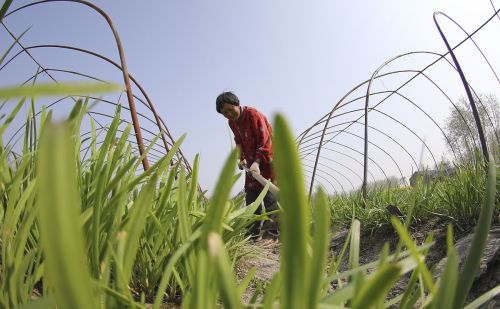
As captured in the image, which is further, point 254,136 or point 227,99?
point 254,136

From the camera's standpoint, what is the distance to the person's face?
254 centimetres

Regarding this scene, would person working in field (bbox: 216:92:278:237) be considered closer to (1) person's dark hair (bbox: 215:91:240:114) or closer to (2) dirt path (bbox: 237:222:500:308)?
(1) person's dark hair (bbox: 215:91:240:114)

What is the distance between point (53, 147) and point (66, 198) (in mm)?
18

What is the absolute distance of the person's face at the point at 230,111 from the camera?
100 inches

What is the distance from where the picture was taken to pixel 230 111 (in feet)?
8.45

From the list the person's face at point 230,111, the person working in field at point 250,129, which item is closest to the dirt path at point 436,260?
the person working in field at point 250,129

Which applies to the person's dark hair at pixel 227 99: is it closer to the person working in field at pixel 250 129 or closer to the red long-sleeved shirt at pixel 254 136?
the person working in field at pixel 250 129

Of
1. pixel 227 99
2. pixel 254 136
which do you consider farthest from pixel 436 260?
pixel 227 99

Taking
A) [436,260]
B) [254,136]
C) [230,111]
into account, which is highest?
[230,111]

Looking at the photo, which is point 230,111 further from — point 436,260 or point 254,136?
point 436,260

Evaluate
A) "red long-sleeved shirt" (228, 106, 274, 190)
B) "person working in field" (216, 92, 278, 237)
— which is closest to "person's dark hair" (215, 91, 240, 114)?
"person working in field" (216, 92, 278, 237)

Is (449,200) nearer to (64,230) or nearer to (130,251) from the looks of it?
(130,251)

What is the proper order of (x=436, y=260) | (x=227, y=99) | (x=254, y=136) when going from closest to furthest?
(x=436, y=260), (x=227, y=99), (x=254, y=136)

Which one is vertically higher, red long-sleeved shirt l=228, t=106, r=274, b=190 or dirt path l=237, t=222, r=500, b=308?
red long-sleeved shirt l=228, t=106, r=274, b=190
